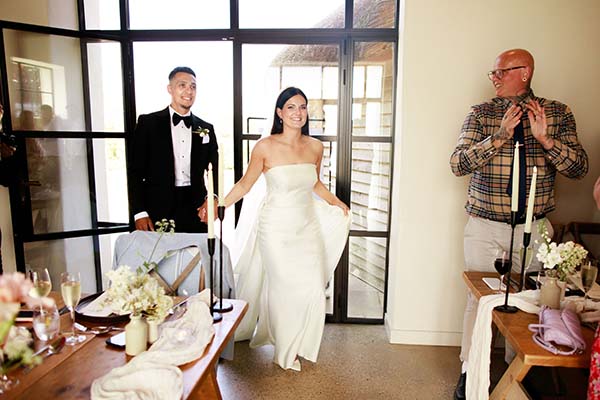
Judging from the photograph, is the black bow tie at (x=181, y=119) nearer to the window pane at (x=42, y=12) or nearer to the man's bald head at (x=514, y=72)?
the window pane at (x=42, y=12)

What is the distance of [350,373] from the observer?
8.62ft

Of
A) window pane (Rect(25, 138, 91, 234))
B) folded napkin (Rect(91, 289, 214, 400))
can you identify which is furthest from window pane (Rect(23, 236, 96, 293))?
folded napkin (Rect(91, 289, 214, 400))

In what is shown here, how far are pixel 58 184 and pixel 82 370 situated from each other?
2.34 metres

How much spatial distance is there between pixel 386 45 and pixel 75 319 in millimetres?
2604

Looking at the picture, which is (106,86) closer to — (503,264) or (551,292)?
(503,264)

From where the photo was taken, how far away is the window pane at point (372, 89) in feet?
10.1

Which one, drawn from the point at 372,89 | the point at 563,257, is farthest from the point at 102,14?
the point at 563,257

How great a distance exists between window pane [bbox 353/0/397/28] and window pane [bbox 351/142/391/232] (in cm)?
85

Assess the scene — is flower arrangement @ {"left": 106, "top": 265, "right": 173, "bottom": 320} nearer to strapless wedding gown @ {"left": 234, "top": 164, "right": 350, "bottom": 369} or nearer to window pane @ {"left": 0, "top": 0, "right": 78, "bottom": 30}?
strapless wedding gown @ {"left": 234, "top": 164, "right": 350, "bottom": 369}

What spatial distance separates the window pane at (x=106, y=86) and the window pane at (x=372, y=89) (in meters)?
1.77

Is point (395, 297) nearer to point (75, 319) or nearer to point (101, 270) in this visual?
point (75, 319)

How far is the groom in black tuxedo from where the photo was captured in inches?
106

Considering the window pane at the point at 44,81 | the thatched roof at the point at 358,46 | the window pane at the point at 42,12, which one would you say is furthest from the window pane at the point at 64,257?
the thatched roof at the point at 358,46

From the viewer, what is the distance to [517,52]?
7.30 ft
